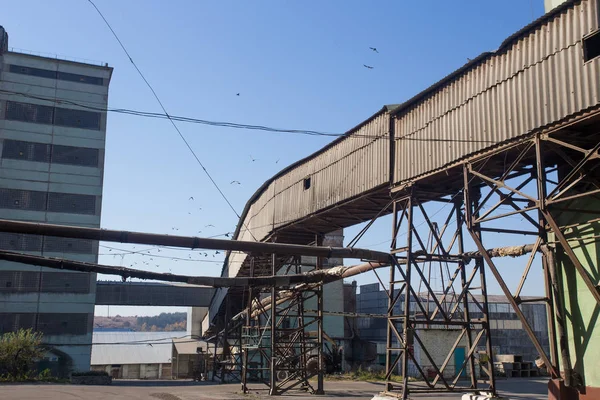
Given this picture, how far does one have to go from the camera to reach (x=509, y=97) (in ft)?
43.4

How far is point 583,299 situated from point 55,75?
46.7 metres

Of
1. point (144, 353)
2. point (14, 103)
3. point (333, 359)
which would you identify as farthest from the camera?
point (144, 353)

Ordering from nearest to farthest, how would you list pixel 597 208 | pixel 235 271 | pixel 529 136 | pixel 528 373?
pixel 529 136 → pixel 597 208 → pixel 235 271 → pixel 528 373

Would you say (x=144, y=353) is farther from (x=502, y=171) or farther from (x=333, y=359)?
(x=502, y=171)

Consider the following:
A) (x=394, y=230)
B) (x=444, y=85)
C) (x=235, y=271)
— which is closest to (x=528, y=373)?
(x=235, y=271)

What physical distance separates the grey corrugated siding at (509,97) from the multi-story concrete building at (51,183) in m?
33.4

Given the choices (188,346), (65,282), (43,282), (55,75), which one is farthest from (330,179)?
(188,346)

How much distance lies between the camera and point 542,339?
162 feet

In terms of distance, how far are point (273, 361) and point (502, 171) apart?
11.7 meters

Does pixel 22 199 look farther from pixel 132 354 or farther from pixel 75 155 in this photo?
pixel 132 354

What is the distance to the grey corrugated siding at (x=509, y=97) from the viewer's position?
37.7 feet

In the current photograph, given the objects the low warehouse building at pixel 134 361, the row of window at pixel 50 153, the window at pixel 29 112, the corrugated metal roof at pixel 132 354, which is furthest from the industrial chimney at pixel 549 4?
the corrugated metal roof at pixel 132 354

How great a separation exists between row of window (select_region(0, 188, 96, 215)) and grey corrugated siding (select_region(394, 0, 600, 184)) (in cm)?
3605

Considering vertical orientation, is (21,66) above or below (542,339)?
above
